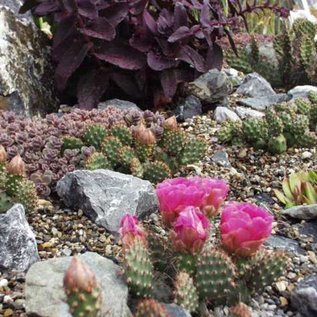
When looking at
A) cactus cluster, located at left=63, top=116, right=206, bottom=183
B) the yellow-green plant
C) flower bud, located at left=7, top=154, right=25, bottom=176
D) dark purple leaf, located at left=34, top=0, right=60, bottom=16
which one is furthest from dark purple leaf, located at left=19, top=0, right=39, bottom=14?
the yellow-green plant

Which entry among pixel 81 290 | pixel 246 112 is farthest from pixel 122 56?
pixel 81 290

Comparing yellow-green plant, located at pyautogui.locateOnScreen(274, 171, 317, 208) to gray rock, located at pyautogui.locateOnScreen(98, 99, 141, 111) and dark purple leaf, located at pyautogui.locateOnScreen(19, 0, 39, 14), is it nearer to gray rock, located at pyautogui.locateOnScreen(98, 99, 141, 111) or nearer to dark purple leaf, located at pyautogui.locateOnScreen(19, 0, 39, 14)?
gray rock, located at pyautogui.locateOnScreen(98, 99, 141, 111)

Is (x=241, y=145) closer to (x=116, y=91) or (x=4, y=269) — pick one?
(x=116, y=91)

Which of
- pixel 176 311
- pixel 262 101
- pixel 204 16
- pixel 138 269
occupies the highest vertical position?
pixel 204 16

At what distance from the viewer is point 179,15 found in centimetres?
432

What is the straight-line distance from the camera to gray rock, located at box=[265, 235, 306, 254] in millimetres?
2801

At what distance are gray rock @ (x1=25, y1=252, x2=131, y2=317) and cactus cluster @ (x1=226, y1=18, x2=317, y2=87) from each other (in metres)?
3.70

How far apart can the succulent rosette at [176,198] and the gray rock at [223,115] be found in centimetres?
A: 230

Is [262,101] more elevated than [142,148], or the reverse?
[142,148]

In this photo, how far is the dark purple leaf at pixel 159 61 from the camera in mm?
4246

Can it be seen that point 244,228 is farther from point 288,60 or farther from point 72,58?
point 288,60

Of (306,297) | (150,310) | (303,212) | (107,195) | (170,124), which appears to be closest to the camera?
(150,310)

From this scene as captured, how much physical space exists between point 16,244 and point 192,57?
2245 mm

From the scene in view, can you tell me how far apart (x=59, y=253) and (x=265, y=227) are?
92cm
